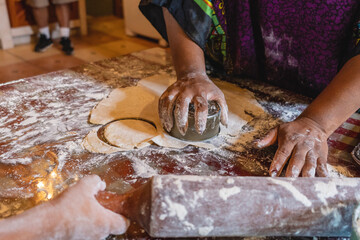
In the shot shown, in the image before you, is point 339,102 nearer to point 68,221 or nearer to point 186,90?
point 186,90

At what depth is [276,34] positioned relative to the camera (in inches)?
58.3

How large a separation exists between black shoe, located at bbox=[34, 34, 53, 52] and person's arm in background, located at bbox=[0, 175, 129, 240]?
11.9 feet

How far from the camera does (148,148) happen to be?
1114mm

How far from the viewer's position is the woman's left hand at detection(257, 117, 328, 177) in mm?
984

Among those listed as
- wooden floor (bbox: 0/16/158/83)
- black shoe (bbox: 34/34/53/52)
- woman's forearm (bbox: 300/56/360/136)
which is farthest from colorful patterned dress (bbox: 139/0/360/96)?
black shoe (bbox: 34/34/53/52)

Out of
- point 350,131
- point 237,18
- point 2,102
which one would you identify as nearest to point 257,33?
point 237,18

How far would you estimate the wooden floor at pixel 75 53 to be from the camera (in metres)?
3.41

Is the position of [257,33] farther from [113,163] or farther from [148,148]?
[113,163]

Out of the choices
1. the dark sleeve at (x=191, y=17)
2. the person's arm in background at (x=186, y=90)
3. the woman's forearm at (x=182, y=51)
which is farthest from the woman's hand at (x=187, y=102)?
the dark sleeve at (x=191, y=17)

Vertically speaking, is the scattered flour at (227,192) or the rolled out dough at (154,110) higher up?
the scattered flour at (227,192)

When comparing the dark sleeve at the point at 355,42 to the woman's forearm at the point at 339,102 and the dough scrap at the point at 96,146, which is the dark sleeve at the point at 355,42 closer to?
the woman's forearm at the point at 339,102

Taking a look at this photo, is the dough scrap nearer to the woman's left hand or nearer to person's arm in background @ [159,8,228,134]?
person's arm in background @ [159,8,228,134]

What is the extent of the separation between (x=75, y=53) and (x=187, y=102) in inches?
126

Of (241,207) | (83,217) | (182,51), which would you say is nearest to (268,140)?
(241,207)
